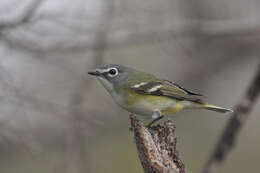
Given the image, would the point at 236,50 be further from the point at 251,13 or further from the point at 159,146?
the point at 159,146

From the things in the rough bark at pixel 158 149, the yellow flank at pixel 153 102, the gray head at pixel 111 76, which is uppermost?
the gray head at pixel 111 76

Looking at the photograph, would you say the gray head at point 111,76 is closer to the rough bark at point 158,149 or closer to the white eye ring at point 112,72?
the white eye ring at point 112,72

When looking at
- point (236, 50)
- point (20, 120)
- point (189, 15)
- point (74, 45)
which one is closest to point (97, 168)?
point (74, 45)

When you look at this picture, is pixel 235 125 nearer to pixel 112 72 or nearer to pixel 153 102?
pixel 153 102

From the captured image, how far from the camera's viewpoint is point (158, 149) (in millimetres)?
3506

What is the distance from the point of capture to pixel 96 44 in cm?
645

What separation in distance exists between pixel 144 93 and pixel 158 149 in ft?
3.97

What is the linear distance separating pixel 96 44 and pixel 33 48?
1.38 metres

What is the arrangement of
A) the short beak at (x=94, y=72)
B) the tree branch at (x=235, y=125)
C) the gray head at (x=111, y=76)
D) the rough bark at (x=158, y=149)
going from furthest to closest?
the tree branch at (x=235, y=125) → the gray head at (x=111, y=76) → the short beak at (x=94, y=72) → the rough bark at (x=158, y=149)

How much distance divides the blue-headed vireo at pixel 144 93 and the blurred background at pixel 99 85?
0.35m

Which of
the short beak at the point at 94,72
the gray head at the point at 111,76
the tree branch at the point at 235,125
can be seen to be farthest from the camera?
the tree branch at the point at 235,125

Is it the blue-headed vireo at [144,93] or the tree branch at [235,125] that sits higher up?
the blue-headed vireo at [144,93]

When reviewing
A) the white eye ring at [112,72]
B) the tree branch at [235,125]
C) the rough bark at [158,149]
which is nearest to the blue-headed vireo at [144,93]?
the white eye ring at [112,72]

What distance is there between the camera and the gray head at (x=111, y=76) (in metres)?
4.66
